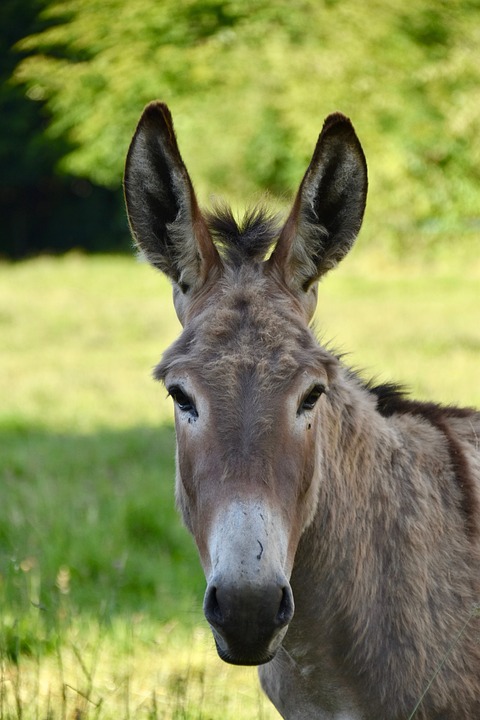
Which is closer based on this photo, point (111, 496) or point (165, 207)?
point (165, 207)

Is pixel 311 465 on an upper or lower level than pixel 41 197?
lower

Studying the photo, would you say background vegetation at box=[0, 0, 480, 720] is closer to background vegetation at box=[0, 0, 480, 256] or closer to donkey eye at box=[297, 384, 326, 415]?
background vegetation at box=[0, 0, 480, 256]

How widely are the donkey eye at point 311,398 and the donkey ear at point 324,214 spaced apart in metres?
0.47

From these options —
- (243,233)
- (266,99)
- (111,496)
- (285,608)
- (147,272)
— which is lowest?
(285,608)

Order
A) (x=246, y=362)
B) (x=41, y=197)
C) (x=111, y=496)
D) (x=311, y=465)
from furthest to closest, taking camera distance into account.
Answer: (x=41, y=197), (x=111, y=496), (x=311, y=465), (x=246, y=362)

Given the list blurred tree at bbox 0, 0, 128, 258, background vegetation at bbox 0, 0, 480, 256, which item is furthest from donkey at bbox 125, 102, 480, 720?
blurred tree at bbox 0, 0, 128, 258

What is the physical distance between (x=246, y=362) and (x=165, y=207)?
0.77 meters

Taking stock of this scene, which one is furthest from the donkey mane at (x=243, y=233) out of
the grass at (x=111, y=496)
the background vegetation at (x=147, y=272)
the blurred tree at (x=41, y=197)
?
the blurred tree at (x=41, y=197)

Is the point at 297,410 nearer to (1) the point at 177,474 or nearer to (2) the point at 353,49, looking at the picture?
(1) the point at 177,474

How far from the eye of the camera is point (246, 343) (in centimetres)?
285

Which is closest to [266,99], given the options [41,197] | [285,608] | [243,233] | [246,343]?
[41,197]

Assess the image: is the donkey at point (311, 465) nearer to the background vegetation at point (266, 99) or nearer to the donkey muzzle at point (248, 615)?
the donkey muzzle at point (248, 615)

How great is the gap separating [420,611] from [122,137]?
29859 mm

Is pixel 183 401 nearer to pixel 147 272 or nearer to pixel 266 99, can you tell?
pixel 147 272
